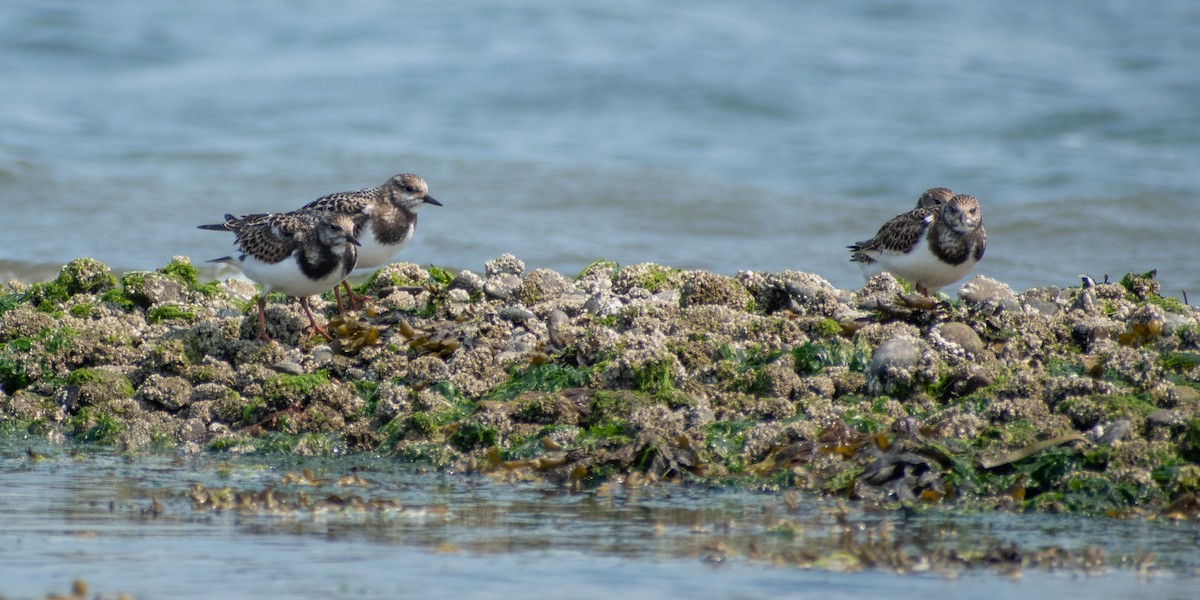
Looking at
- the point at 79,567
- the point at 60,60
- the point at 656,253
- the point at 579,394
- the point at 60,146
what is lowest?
the point at 79,567

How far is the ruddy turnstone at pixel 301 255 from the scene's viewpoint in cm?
724

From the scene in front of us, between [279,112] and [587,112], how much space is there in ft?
15.4

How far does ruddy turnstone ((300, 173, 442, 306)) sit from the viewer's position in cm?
874

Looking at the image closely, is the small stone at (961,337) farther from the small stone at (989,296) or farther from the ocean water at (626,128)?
the ocean water at (626,128)

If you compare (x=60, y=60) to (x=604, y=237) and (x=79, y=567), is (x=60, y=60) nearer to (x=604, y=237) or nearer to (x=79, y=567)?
(x=604, y=237)

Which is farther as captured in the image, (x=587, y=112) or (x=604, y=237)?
(x=587, y=112)

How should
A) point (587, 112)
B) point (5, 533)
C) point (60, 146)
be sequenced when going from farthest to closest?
1. point (587, 112)
2. point (60, 146)
3. point (5, 533)

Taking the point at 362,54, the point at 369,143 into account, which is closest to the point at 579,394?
the point at 369,143

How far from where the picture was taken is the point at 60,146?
18.0 metres

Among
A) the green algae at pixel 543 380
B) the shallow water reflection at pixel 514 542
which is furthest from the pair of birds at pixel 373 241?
the shallow water reflection at pixel 514 542

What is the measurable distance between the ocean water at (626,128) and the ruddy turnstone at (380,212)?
3.18m

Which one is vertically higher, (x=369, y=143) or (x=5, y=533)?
(x=369, y=143)

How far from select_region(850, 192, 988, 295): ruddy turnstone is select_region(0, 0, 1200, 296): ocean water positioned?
10.0 feet

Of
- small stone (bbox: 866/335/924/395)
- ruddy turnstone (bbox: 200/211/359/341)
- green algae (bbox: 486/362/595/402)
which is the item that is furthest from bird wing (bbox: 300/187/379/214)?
A: small stone (bbox: 866/335/924/395)
